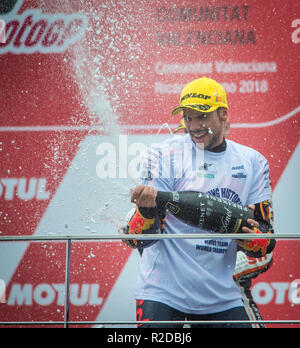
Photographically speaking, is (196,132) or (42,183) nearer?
(196,132)

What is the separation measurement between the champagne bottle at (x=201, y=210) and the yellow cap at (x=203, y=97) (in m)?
0.53

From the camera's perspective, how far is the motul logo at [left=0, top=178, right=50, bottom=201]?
308 cm

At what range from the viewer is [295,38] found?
3059mm

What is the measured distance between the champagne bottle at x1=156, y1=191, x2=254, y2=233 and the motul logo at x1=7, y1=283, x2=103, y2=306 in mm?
1236

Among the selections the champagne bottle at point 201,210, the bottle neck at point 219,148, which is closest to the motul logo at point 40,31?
the bottle neck at point 219,148

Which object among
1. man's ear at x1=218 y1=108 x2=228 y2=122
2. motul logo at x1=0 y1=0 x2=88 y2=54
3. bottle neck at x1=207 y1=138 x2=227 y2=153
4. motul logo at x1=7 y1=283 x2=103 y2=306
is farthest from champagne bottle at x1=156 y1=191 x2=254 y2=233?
motul logo at x1=0 y1=0 x2=88 y2=54

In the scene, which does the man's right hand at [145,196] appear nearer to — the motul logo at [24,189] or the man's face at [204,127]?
the man's face at [204,127]

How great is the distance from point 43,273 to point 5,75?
47.8 inches

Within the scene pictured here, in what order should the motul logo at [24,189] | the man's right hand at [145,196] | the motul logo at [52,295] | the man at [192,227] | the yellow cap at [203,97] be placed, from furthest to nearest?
the motul logo at [24,189]
the motul logo at [52,295]
the yellow cap at [203,97]
the man at [192,227]
the man's right hand at [145,196]

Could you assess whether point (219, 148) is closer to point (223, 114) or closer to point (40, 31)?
point (223, 114)

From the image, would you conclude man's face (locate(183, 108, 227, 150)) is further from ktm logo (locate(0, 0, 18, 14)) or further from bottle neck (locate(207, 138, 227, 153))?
ktm logo (locate(0, 0, 18, 14))

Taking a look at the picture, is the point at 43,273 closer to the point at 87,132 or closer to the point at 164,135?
the point at 87,132

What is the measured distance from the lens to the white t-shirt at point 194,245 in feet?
6.90

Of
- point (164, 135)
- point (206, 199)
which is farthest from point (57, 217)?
point (206, 199)
